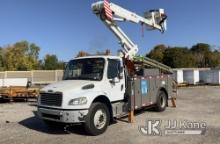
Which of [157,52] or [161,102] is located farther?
[157,52]

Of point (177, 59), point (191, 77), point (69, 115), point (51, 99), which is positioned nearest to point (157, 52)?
point (177, 59)

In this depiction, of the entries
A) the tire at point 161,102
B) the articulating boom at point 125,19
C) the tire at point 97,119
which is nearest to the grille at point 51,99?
the tire at point 97,119

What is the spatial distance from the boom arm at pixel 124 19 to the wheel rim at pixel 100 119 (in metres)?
3.44

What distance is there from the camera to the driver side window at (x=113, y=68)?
10828 mm

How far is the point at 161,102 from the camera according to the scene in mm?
14328

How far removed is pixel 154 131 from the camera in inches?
400

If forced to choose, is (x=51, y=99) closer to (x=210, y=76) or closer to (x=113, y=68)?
(x=113, y=68)

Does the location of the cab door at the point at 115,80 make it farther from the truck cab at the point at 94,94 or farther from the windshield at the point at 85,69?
the windshield at the point at 85,69

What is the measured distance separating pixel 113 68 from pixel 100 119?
1.96 metres

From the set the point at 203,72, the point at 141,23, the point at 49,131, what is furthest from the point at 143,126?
the point at 203,72

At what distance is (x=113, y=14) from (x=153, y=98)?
405 centimetres

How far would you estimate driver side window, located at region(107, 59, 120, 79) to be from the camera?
1083 cm

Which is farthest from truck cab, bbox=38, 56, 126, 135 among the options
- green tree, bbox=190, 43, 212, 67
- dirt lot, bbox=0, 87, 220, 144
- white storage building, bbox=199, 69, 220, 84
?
green tree, bbox=190, 43, 212, 67

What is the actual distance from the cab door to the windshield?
1.12 ft
